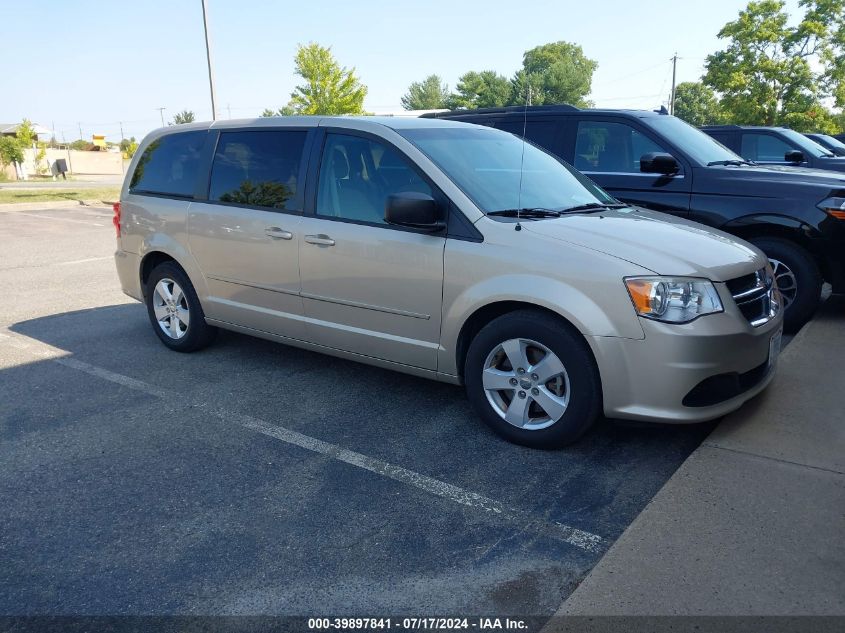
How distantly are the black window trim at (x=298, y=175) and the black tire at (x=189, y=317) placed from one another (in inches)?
26.1

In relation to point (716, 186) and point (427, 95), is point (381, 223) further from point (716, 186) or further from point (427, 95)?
point (427, 95)

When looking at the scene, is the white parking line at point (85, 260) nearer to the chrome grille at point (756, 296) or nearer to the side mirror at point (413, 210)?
the side mirror at point (413, 210)

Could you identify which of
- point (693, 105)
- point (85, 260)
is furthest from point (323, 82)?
point (693, 105)

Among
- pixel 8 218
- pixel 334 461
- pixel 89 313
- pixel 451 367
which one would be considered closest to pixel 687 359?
pixel 451 367

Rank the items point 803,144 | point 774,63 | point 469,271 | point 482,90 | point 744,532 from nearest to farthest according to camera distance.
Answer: point 744,532
point 469,271
point 803,144
point 774,63
point 482,90

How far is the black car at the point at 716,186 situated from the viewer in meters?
5.87

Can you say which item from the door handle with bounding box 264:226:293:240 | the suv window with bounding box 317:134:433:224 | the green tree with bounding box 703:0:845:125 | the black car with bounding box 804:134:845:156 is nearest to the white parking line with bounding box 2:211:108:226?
the door handle with bounding box 264:226:293:240

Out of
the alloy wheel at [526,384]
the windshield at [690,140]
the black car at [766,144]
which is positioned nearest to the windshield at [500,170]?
the alloy wheel at [526,384]

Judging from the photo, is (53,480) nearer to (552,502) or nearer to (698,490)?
(552,502)

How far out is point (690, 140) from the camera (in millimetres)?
6664

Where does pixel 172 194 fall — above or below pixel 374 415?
above

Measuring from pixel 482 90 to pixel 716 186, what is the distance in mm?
91487

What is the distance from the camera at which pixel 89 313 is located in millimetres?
7133

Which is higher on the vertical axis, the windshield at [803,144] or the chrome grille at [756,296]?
the windshield at [803,144]
